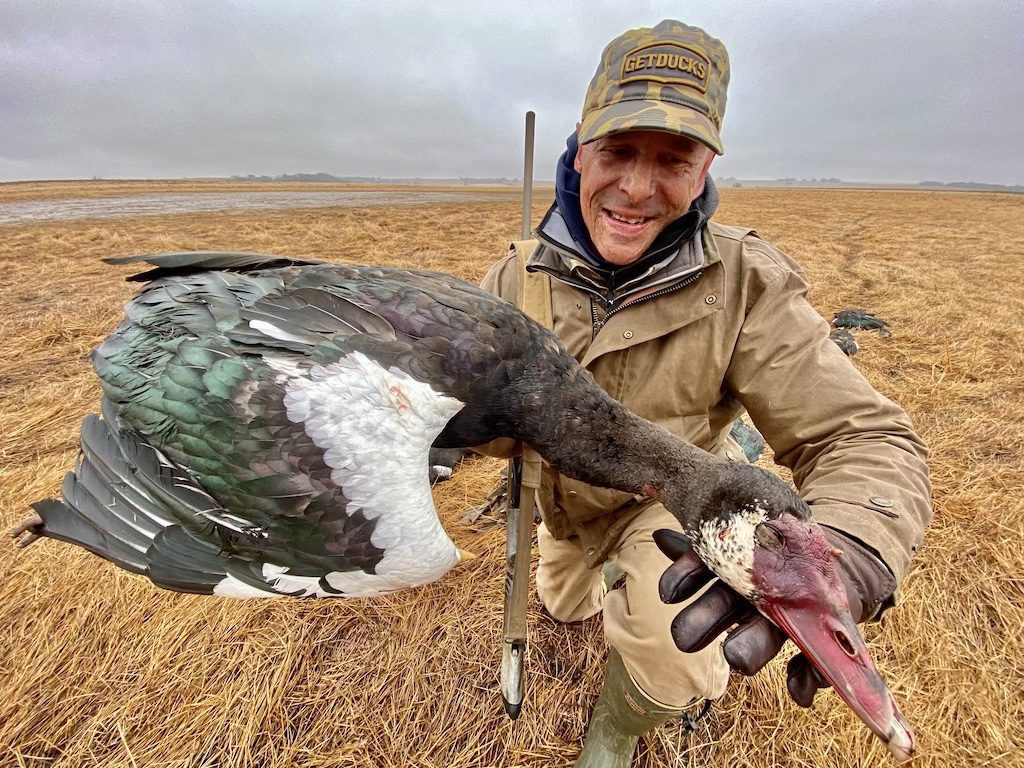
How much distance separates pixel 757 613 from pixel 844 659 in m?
0.28

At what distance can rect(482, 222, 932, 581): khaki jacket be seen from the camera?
5.81 ft

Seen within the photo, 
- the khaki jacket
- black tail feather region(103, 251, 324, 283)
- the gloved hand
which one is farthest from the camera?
black tail feather region(103, 251, 324, 283)

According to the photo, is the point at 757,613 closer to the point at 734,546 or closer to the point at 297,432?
the point at 734,546

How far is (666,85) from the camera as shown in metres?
2.18

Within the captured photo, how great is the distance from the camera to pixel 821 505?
1.75 metres

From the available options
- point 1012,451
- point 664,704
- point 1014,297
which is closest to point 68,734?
point 664,704

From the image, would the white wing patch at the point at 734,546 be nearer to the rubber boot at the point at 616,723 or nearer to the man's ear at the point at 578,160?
the rubber boot at the point at 616,723

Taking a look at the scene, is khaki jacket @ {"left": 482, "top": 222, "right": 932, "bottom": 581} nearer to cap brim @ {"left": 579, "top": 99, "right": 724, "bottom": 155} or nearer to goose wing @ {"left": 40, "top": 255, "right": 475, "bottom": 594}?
cap brim @ {"left": 579, "top": 99, "right": 724, "bottom": 155}

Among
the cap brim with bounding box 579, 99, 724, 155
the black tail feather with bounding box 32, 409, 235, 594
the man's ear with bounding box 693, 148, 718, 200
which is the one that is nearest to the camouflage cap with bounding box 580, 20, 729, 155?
the cap brim with bounding box 579, 99, 724, 155

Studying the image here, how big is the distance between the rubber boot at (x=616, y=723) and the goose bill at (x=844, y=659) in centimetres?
95

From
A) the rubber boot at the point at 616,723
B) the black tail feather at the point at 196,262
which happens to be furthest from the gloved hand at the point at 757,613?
the black tail feather at the point at 196,262

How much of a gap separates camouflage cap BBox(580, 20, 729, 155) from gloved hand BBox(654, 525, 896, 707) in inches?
67.2

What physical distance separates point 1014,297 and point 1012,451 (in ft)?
28.3

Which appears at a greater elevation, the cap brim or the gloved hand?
the cap brim
